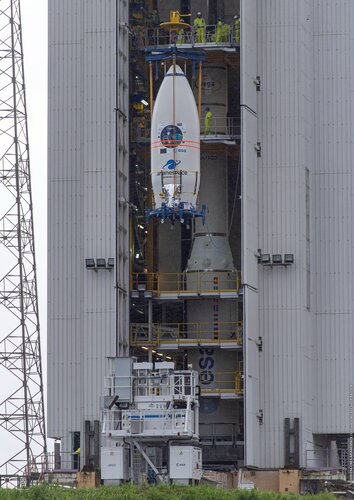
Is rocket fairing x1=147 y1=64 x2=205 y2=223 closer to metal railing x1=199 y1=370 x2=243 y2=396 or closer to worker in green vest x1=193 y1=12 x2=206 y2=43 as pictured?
worker in green vest x1=193 y1=12 x2=206 y2=43

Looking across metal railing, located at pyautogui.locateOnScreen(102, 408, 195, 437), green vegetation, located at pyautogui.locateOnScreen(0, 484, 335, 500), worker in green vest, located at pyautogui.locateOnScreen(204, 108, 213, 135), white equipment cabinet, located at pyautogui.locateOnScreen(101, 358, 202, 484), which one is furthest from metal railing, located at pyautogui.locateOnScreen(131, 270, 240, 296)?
green vegetation, located at pyautogui.locateOnScreen(0, 484, 335, 500)

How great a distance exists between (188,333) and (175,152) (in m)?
7.41

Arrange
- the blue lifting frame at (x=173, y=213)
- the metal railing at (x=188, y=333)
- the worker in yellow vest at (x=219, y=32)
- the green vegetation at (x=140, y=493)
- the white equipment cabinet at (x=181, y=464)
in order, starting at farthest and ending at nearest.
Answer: the worker in yellow vest at (x=219, y=32) < the metal railing at (x=188, y=333) < the blue lifting frame at (x=173, y=213) < the white equipment cabinet at (x=181, y=464) < the green vegetation at (x=140, y=493)

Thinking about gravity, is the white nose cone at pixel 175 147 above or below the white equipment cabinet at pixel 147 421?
above

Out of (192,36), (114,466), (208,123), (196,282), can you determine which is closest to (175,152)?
(208,123)

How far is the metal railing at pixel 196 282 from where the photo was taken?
296ft

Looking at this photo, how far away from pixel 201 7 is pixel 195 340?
45.3 feet

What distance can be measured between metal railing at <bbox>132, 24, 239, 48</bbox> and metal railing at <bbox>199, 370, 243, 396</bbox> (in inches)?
465

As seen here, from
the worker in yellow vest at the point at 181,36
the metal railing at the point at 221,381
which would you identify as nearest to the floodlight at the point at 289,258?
the metal railing at the point at 221,381

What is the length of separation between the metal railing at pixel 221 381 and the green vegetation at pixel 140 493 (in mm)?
9806

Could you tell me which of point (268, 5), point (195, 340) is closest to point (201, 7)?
point (268, 5)

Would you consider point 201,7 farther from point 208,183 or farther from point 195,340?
point 195,340

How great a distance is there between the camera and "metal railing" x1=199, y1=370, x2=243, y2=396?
9006cm

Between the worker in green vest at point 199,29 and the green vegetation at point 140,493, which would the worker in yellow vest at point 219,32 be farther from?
the green vegetation at point 140,493
